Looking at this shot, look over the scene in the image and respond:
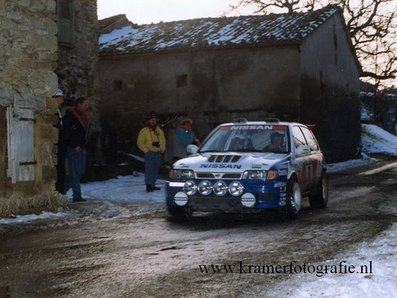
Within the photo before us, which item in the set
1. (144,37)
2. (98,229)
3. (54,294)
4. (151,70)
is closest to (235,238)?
(98,229)

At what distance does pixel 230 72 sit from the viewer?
77.8 feet

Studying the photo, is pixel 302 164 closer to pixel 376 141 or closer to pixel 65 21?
pixel 65 21

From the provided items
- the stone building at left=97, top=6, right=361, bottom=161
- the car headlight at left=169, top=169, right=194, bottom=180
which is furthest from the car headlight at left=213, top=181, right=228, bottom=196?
the stone building at left=97, top=6, right=361, bottom=161

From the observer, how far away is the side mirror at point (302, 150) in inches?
381

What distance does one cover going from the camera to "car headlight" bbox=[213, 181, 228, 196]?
345 inches

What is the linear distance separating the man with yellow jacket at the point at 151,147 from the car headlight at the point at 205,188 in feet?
15.9

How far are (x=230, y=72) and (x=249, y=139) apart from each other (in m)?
14.2

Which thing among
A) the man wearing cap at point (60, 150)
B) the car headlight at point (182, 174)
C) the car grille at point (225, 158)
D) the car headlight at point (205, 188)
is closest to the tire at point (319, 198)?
the car grille at point (225, 158)

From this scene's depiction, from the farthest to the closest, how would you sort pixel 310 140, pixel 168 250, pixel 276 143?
pixel 310 140 < pixel 276 143 < pixel 168 250

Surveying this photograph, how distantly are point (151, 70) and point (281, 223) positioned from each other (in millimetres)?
17275

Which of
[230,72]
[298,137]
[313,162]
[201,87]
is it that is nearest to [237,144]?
[298,137]

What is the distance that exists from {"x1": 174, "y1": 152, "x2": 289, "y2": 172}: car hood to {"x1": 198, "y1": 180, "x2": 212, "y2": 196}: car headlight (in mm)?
191

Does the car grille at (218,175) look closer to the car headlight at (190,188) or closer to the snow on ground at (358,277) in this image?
the car headlight at (190,188)

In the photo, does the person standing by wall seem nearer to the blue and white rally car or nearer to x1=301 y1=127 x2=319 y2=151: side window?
x1=301 y1=127 x2=319 y2=151: side window
